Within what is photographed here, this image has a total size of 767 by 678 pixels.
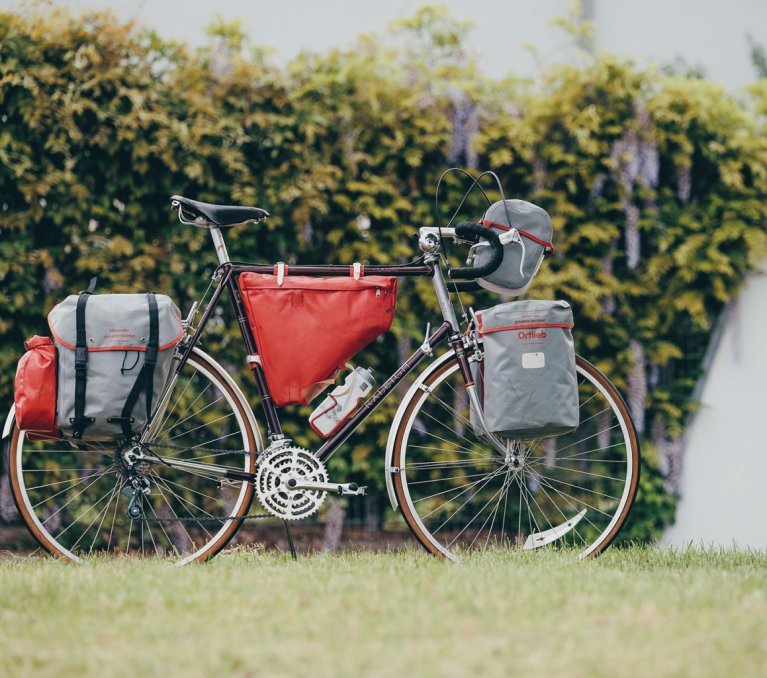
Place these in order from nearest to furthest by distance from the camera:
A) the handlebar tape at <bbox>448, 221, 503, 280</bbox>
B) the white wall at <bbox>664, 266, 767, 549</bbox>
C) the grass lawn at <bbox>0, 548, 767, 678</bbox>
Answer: the grass lawn at <bbox>0, 548, 767, 678</bbox>, the handlebar tape at <bbox>448, 221, 503, 280</bbox>, the white wall at <bbox>664, 266, 767, 549</bbox>

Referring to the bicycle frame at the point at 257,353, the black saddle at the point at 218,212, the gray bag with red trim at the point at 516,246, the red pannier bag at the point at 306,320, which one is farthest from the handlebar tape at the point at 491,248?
the black saddle at the point at 218,212

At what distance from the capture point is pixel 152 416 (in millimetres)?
3285

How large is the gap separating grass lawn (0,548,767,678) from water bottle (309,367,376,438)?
53cm

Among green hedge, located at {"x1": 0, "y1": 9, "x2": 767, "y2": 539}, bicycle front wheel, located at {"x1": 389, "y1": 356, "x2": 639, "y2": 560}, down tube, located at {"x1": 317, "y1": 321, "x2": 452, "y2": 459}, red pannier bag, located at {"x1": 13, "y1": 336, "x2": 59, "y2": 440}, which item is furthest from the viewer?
bicycle front wheel, located at {"x1": 389, "y1": 356, "x2": 639, "y2": 560}

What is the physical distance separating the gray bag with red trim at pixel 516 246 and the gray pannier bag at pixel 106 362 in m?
1.18

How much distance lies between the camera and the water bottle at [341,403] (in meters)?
3.39

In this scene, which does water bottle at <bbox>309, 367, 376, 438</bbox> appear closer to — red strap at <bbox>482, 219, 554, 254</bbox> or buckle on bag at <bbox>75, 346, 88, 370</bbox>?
red strap at <bbox>482, 219, 554, 254</bbox>

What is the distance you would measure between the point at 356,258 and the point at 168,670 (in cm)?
285

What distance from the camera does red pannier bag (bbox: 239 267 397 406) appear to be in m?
3.34

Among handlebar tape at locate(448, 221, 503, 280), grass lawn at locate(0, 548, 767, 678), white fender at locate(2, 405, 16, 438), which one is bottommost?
grass lawn at locate(0, 548, 767, 678)

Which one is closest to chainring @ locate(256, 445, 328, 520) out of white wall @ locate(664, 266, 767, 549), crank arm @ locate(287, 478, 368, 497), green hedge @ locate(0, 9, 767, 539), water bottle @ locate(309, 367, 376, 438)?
crank arm @ locate(287, 478, 368, 497)

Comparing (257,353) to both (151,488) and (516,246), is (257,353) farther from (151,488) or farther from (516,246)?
(151,488)

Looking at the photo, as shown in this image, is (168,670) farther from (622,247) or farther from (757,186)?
(757,186)

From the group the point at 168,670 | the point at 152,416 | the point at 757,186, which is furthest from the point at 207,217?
the point at 757,186
